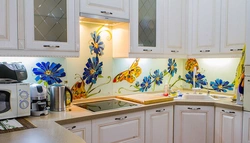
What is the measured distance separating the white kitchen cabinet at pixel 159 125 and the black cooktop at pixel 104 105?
266mm

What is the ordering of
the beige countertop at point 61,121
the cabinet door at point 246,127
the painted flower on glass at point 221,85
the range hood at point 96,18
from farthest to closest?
1. the painted flower on glass at point 221,85
2. the cabinet door at point 246,127
3. the range hood at point 96,18
4. the beige countertop at point 61,121

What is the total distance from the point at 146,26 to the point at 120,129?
1.23m

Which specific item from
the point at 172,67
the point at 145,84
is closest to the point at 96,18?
the point at 145,84

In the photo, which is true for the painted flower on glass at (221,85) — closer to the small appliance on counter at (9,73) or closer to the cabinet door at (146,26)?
the cabinet door at (146,26)

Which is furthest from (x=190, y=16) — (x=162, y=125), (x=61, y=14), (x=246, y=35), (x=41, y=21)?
(x=41, y=21)

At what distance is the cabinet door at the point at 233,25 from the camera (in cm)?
247

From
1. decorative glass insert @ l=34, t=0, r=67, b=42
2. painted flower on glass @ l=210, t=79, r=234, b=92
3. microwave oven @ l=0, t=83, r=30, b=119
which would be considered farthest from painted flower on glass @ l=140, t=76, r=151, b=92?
microwave oven @ l=0, t=83, r=30, b=119

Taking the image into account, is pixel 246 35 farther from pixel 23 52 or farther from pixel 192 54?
pixel 23 52

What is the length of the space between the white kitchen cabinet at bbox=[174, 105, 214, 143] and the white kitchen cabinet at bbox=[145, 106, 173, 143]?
0.10 metres

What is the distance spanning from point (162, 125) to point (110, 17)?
132cm

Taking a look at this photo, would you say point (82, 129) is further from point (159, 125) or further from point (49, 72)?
point (159, 125)

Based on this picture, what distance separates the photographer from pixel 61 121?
1729mm

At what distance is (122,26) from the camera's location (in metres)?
2.56

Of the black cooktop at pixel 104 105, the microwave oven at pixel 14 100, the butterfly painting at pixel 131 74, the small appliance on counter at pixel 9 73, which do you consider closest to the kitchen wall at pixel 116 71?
the butterfly painting at pixel 131 74
